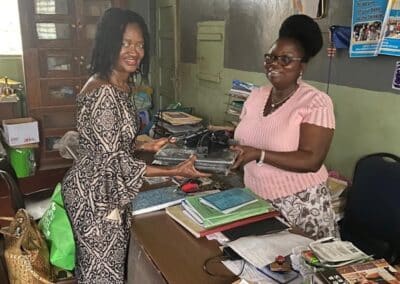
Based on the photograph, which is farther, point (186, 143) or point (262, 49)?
point (262, 49)

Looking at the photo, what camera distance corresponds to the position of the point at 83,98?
1.36 m

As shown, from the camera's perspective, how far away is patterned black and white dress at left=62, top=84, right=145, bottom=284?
1.34 m

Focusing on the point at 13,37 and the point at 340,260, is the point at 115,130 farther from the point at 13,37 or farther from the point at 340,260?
the point at 13,37

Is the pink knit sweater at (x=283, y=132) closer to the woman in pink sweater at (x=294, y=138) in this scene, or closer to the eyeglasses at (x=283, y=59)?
the woman in pink sweater at (x=294, y=138)

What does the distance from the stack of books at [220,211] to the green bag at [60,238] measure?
1.39 feet

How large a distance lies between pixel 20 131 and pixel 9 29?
1370 millimetres

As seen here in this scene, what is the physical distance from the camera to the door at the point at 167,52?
371cm

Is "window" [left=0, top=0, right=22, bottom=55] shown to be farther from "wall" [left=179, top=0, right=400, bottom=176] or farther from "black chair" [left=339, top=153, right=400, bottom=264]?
"black chair" [left=339, top=153, right=400, bottom=264]

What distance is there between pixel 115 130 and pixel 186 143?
374 mm

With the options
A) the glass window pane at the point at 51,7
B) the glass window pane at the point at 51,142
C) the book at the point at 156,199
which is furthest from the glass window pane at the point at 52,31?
the book at the point at 156,199

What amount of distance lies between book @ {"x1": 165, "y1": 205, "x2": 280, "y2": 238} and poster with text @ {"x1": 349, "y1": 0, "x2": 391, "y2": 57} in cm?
82

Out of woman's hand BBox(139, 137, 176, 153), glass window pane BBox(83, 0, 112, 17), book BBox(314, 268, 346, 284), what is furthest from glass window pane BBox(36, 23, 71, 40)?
book BBox(314, 268, 346, 284)

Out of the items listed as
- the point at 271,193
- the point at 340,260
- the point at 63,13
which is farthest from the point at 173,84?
the point at 340,260

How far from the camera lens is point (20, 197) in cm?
182
